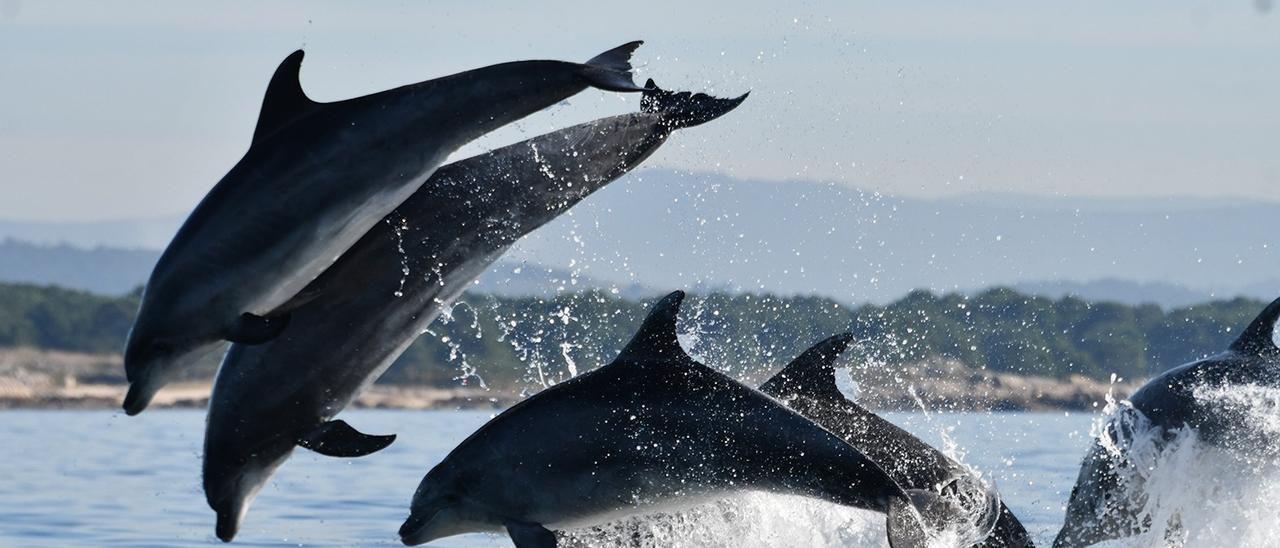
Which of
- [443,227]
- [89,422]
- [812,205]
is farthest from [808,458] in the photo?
[89,422]

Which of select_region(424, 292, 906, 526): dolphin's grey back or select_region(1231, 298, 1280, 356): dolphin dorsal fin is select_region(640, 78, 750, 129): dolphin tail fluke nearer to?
select_region(424, 292, 906, 526): dolphin's grey back

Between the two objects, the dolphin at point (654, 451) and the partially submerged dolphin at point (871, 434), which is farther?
the partially submerged dolphin at point (871, 434)

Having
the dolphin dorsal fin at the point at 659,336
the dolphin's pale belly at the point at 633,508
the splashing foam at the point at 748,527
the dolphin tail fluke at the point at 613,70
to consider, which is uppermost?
the dolphin tail fluke at the point at 613,70

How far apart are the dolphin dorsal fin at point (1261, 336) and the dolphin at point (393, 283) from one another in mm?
4733

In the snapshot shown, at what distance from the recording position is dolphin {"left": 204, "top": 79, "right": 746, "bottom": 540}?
912cm

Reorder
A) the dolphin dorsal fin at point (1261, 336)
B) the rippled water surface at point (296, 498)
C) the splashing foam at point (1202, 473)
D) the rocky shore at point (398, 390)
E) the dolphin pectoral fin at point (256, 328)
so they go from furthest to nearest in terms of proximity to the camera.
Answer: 1. the rocky shore at point (398, 390)
2. the dolphin dorsal fin at point (1261, 336)
3. the splashing foam at point (1202, 473)
4. the rippled water surface at point (296, 498)
5. the dolphin pectoral fin at point (256, 328)

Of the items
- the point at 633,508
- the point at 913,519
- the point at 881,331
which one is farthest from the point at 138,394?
the point at 881,331

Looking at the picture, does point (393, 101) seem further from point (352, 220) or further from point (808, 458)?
point (808, 458)

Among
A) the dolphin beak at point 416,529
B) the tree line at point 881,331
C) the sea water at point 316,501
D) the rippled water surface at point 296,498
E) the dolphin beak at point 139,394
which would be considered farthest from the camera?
the tree line at point 881,331

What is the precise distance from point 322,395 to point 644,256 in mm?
3913

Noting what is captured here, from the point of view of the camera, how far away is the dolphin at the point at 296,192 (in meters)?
8.46

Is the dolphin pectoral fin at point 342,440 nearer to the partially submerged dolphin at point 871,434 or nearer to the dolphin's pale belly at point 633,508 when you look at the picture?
the dolphin's pale belly at point 633,508

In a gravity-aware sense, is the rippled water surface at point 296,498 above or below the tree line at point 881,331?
above

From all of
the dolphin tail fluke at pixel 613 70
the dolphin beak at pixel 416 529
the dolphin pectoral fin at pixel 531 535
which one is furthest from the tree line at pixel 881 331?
the dolphin tail fluke at pixel 613 70
